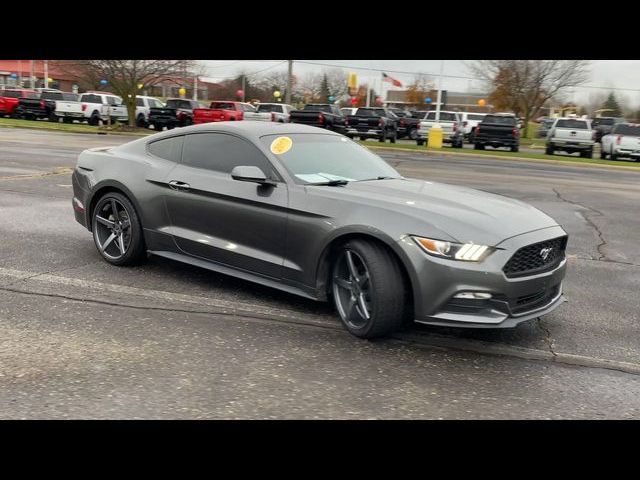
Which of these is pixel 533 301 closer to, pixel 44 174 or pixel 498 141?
pixel 44 174

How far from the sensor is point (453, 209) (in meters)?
4.46

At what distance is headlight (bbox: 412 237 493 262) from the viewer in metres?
4.11

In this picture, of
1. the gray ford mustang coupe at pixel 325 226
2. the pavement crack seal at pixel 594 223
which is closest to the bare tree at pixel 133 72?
the pavement crack seal at pixel 594 223

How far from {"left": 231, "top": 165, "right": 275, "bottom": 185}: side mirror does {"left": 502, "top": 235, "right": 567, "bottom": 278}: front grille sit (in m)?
1.91

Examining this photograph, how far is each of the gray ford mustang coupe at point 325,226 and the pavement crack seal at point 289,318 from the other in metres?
0.22

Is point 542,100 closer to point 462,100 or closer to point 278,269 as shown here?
point 278,269

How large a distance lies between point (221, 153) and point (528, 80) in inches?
1992

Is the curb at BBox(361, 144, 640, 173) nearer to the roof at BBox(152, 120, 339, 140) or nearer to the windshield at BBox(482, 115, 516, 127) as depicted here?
the windshield at BBox(482, 115, 516, 127)

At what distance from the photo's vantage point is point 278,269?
4.90 meters

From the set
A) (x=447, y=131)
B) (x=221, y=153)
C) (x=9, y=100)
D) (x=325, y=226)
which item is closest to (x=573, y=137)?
(x=447, y=131)
